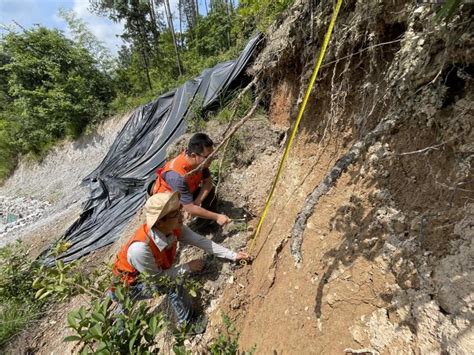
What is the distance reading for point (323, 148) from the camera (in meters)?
2.10

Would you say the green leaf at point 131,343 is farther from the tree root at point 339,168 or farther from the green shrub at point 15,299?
the green shrub at point 15,299

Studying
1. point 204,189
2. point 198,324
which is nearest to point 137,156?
point 204,189

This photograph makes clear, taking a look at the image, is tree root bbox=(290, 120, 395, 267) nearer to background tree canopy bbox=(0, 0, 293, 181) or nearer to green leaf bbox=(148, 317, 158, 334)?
green leaf bbox=(148, 317, 158, 334)

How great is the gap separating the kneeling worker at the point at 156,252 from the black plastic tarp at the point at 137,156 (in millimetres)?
2819

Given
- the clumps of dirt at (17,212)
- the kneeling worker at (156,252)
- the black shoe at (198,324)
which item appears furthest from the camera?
the clumps of dirt at (17,212)

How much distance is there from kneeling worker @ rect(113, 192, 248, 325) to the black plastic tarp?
282 centimetres

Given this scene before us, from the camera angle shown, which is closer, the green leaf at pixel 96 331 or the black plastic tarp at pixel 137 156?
the green leaf at pixel 96 331

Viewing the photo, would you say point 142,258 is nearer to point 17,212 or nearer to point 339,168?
point 339,168

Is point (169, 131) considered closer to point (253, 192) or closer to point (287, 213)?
point (253, 192)

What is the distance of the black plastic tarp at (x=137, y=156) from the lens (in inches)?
182

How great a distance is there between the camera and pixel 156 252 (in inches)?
75.3

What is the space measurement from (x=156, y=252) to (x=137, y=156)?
4.87 meters

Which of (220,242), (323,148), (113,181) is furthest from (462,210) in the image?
(113,181)

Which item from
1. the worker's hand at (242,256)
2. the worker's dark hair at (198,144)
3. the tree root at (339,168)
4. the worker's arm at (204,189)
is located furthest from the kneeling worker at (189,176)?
the tree root at (339,168)
